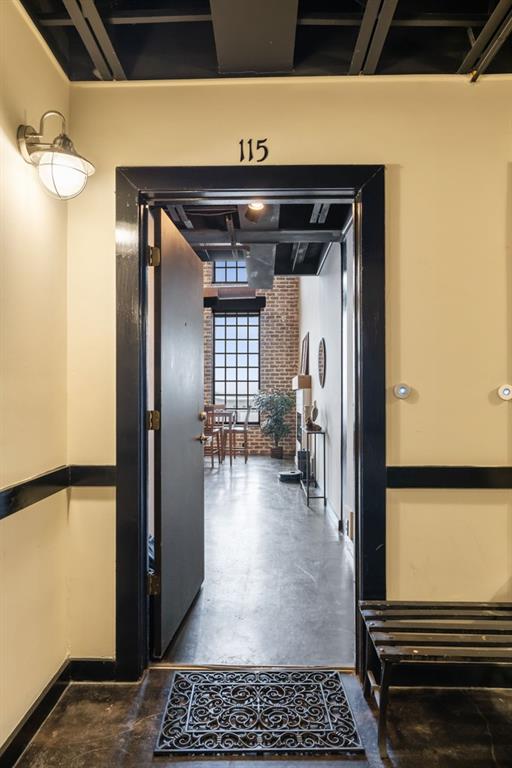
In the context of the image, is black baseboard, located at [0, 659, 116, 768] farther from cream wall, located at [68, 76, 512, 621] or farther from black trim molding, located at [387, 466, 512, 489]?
black trim molding, located at [387, 466, 512, 489]

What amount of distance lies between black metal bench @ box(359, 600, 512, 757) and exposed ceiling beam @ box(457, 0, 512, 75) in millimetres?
2192

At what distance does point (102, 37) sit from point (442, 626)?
2571 mm

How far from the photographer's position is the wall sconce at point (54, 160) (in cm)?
158

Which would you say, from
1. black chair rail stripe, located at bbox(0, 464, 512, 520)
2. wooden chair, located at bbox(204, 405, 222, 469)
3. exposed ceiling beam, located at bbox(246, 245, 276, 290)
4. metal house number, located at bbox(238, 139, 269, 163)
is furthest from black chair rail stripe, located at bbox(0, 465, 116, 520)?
wooden chair, located at bbox(204, 405, 222, 469)

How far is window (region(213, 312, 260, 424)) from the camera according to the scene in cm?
864

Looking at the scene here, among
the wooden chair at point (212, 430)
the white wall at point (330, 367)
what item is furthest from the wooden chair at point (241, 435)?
the white wall at point (330, 367)

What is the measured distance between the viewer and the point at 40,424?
1.72 metres

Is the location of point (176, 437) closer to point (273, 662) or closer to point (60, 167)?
point (273, 662)

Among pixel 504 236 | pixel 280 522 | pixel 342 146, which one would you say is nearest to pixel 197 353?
pixel 342 146

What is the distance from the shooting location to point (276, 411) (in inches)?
298

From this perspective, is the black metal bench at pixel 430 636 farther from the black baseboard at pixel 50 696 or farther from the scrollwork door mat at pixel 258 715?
the black baseboard at pixel 50 696

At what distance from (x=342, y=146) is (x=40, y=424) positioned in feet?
5.55

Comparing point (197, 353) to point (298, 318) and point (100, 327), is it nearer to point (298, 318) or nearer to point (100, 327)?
point (100, 327)

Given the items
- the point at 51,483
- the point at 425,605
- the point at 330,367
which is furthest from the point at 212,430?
the point at 425,605
